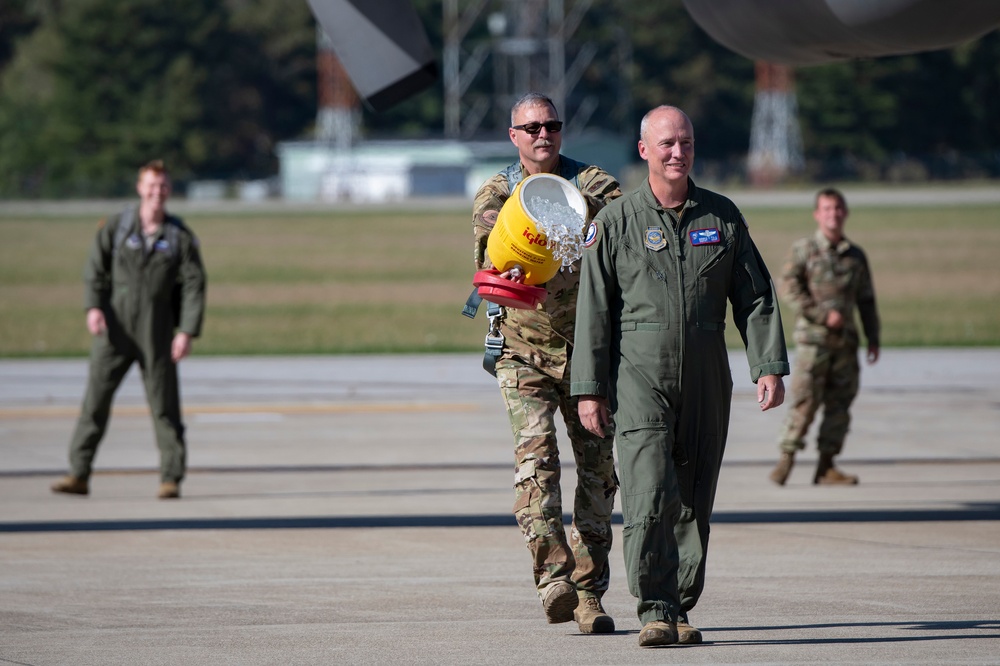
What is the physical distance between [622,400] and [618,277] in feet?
1.51

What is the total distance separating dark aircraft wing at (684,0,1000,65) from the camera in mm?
5734

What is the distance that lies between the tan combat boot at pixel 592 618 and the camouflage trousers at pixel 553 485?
0.05 meters

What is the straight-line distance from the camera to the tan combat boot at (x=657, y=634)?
17.8 ft

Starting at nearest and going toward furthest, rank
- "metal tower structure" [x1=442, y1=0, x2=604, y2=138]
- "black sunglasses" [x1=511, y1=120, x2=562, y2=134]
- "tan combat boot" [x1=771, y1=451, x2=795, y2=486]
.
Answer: "black sunglasses" [x1=511, y1=120, x2=562, y2=134] < "tan combat boot" [x1=771, y1=451, x2=795, y2=486] < "metal tower structure" [x1=442, y1=0, x2=604, y2=138]

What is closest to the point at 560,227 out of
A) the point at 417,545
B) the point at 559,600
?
the point at 559,600

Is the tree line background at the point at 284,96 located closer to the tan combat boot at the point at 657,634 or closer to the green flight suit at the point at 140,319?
the green flight suit at the point at 140,319

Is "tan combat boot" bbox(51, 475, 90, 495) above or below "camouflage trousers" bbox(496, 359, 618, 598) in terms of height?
below

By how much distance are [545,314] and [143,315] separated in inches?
166

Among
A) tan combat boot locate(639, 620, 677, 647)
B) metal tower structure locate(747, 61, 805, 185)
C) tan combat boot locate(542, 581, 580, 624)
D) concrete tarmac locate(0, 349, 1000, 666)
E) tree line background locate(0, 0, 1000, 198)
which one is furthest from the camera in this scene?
tree line background locate(0, 0, 1000, 198)

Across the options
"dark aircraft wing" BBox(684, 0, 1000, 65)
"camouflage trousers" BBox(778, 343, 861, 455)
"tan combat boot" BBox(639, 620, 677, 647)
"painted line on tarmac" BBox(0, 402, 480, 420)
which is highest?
"dark aircraft wing" BBox(684, 0, 1000, 65)

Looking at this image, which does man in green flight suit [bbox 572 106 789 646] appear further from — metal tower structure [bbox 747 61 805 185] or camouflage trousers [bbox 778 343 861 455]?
metal tower structure [bbox 747 61 805 185]

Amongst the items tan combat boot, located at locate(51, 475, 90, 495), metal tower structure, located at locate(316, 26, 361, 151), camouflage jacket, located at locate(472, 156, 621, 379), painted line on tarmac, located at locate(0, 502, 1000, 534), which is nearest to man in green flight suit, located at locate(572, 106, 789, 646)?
camouflage jacket, located at locate(472, 156, 621, 379)

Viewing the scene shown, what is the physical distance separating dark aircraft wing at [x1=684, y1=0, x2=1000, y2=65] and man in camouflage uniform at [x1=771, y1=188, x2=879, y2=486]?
3250mm

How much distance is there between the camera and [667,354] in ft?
17.9
